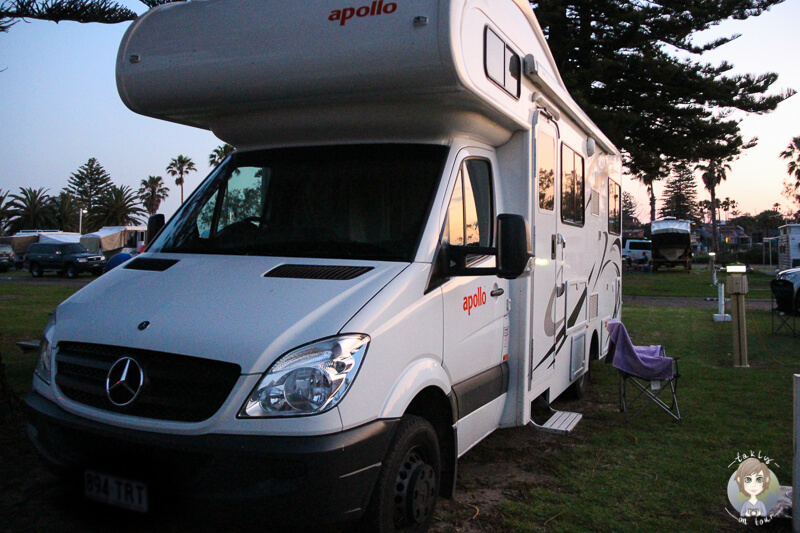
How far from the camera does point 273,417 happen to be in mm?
2801

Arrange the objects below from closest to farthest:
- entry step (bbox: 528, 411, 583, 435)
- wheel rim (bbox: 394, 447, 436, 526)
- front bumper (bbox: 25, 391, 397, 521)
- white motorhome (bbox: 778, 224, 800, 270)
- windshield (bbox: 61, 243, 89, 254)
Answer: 1. front bumper (bbox: 25, 391, 397, 521)
2. wheel rim (bbox: 394, 447, 436, 526)
3. entry step (bbox: 528, 411, 583, 435)
4. white motorhome (bbox: 778, 224, 800, 270)
5. windshield (bbox: 61, 243, 89, 254)

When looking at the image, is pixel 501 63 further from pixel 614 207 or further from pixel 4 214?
pixel 4 214

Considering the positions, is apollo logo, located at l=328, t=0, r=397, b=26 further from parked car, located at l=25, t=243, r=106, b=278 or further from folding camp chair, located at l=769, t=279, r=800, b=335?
parked car, located at l=25, t=243, r=106, b=278

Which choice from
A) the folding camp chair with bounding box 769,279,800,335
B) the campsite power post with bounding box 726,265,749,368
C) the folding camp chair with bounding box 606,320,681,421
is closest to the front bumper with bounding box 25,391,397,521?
the folding camp chair with bounding box 606,320,681,421

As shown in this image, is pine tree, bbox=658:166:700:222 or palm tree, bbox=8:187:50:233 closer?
palm tree, bbox=8:187:50:233

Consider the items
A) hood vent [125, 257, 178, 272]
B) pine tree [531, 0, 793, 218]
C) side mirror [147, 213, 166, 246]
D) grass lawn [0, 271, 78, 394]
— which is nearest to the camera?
hood vent [125, 257, 178, 272]

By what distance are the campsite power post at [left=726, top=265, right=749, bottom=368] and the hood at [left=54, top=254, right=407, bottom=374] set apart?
263 inches

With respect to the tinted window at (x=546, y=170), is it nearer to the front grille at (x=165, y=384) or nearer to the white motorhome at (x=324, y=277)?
the white motorhome at (x=324, y=277)

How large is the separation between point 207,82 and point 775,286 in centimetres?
1233

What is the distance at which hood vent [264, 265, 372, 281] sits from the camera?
3.37m

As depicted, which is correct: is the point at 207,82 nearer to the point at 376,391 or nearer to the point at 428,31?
the point at 428,31

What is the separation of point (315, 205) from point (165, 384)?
1.50 meters

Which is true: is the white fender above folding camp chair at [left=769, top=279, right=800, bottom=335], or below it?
above

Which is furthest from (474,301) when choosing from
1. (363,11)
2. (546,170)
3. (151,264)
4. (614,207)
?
(614,207)
